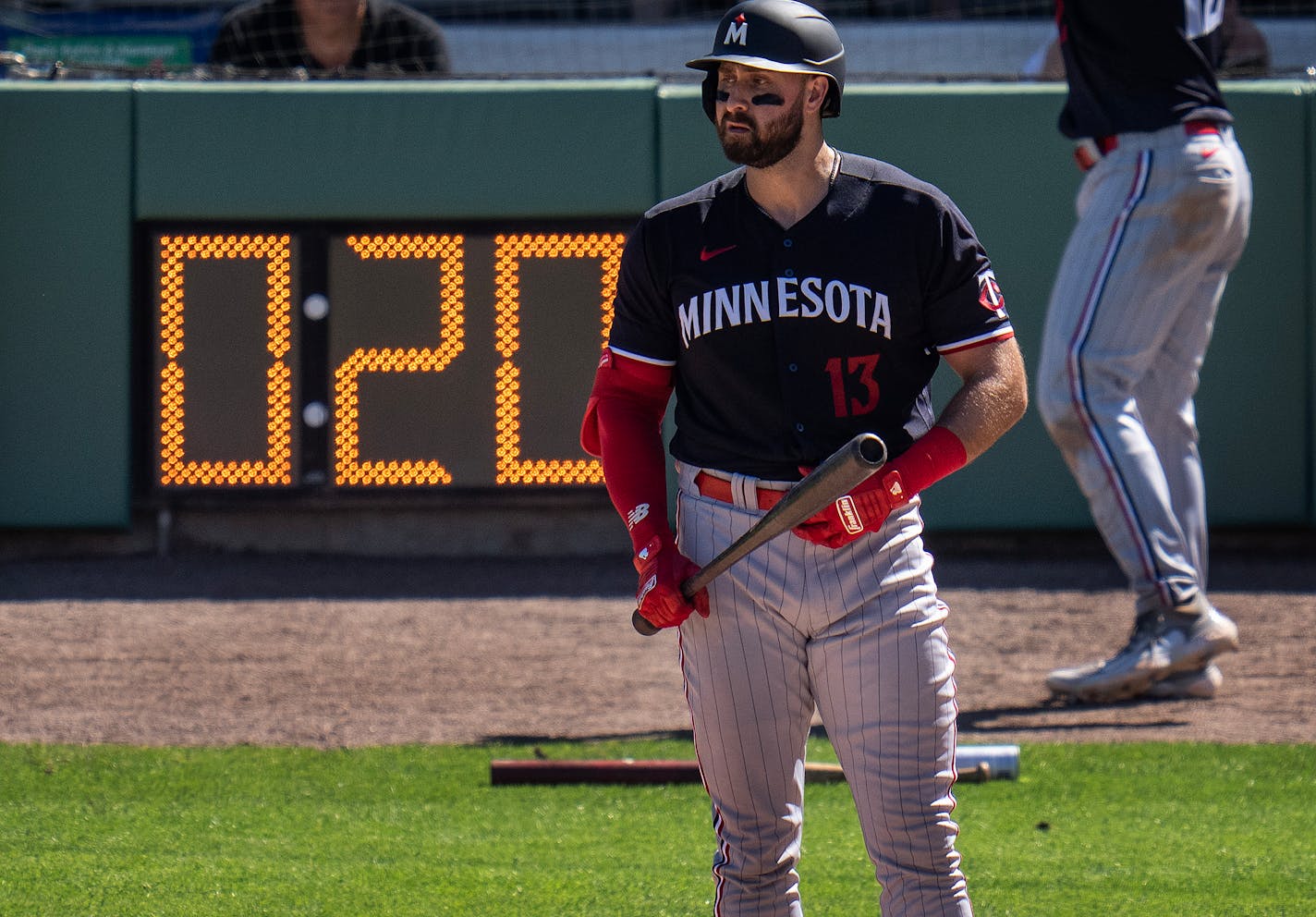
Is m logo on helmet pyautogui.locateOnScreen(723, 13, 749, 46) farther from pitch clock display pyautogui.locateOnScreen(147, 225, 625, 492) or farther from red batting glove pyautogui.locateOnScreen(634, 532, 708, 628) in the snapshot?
pitch clock display pyautogui.locateOnScreen(147, 225, 625, 492)

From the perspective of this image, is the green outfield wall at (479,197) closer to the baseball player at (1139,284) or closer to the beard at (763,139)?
the baseball player at (1139,284)

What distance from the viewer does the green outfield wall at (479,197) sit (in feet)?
23.4

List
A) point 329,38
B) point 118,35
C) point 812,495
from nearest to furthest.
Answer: point 812,495 → point 329,38 → point 118,35

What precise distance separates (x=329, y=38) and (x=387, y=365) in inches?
79.3

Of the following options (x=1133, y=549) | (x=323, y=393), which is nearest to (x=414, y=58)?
(x=323, y=393)

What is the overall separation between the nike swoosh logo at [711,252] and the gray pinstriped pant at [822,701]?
369mm

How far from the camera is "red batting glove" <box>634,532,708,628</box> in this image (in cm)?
268

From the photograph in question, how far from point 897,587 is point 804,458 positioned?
251 millimetres

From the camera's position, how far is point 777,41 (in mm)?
2678

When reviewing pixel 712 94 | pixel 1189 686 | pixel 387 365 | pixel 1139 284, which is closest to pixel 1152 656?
pixel 1189 686

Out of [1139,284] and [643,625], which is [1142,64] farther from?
[643,625]

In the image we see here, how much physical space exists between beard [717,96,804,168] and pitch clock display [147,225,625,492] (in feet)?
13.5

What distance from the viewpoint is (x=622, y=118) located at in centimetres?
728

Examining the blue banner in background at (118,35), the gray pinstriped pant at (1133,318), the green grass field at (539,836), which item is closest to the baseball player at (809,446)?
the green grass field at (539,836)
